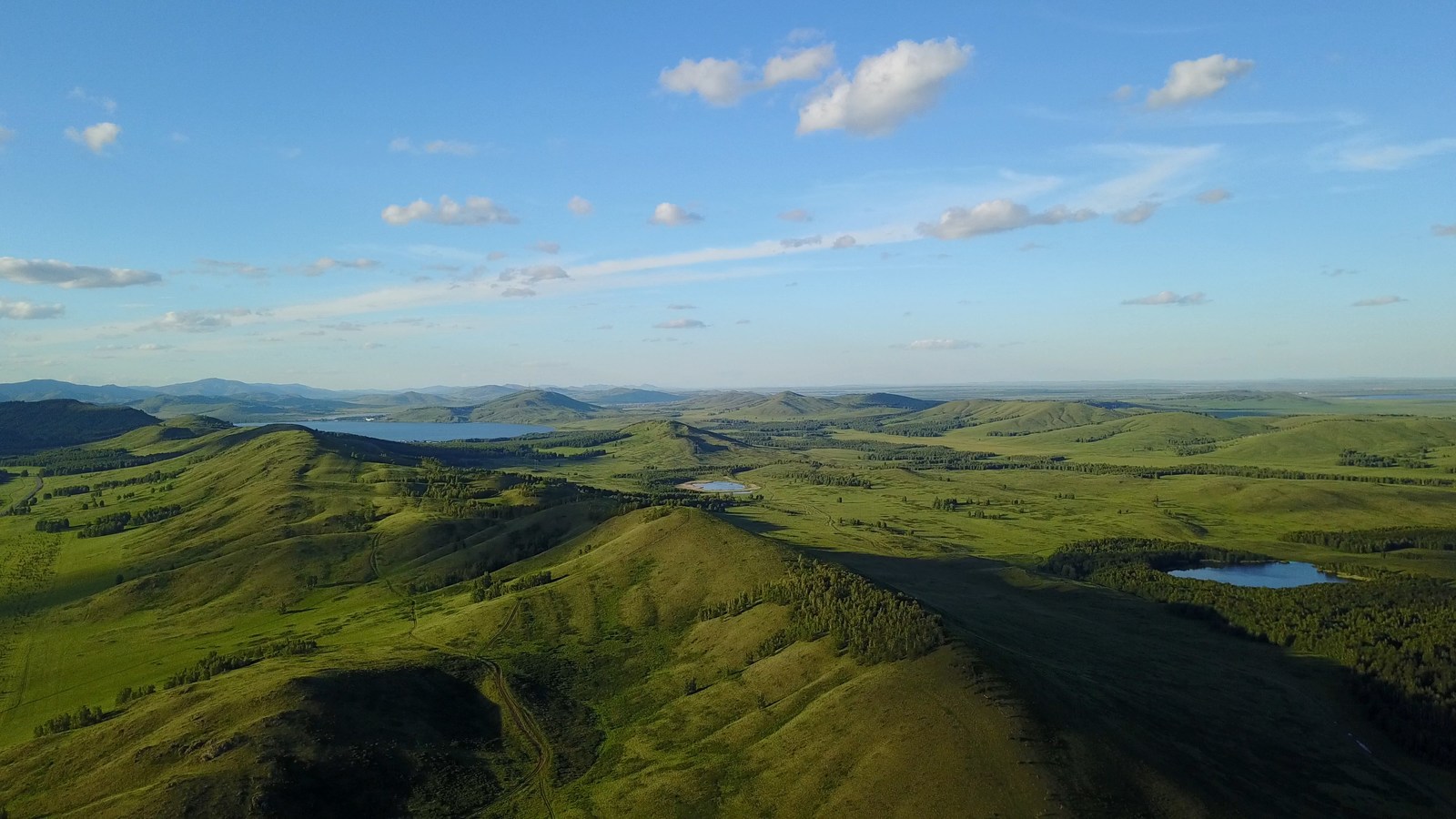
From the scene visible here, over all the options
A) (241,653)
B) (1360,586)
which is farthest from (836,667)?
(1360,586)

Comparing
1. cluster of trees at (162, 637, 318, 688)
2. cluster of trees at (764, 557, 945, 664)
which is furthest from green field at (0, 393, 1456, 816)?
cluster of trees at (162, 637, 318, 688)

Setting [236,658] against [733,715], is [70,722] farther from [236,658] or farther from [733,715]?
[733,715]

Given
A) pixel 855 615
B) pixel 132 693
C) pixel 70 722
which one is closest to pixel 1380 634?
pixel 855 615

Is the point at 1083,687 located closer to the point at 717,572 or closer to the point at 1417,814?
the point at 1417,814

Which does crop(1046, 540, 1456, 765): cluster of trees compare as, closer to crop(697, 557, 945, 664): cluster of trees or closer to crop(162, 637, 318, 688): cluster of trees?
crop(697, 557, 945, 664): cluster of trees

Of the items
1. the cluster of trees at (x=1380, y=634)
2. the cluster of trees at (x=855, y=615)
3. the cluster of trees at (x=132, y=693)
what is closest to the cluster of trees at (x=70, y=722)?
the cluster of trees at (x=132, y=693)

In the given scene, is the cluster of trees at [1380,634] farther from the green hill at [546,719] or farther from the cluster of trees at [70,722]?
the cluster of trees at [70,722]
